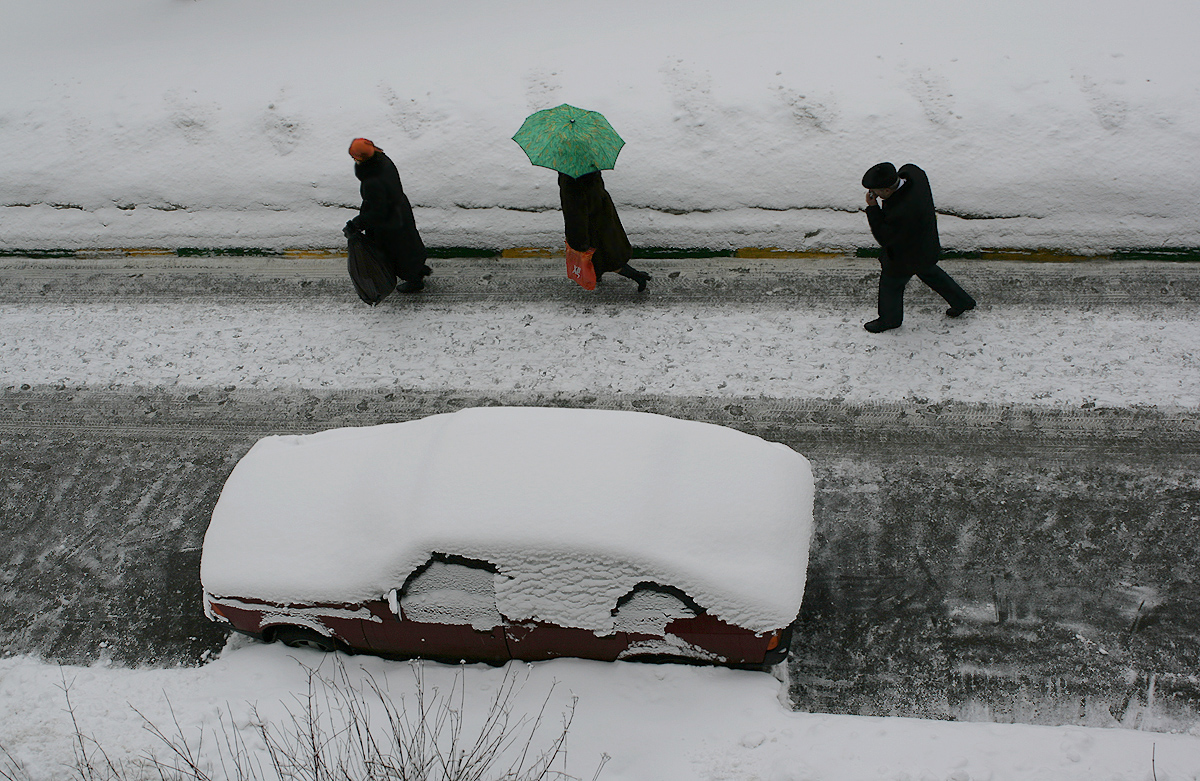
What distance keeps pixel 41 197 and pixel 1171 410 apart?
36.2 ft

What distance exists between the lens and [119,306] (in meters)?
7.84

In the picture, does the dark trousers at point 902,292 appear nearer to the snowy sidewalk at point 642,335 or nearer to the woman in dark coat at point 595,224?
the snowy sidewalk at point 642,335

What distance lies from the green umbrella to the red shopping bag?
0.84 metres

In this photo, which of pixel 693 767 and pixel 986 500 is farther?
pixel 986 500

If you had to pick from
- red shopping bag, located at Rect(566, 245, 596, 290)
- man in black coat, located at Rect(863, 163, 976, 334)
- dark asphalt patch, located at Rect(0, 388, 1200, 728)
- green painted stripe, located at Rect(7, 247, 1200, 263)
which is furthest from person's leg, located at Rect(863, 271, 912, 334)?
red shopping bag, located at Rect(566, 245, 596, 290)

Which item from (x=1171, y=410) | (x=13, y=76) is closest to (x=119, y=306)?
(x=13, y=76)

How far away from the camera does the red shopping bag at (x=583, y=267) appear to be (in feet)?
22.8

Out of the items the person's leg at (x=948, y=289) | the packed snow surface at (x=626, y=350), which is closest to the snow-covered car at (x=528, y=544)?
the packed snow surface at (x=626, y=350)

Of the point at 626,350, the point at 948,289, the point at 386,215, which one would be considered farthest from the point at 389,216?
the point at 948,289

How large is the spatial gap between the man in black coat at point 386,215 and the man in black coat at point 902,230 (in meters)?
3.79

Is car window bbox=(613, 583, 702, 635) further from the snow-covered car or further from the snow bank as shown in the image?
the snow bank

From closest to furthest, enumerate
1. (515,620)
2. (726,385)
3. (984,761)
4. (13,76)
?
(984,761) → (515,620) → (726,385) → (13,76)

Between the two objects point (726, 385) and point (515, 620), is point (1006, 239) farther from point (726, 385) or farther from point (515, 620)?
point (515, 620)

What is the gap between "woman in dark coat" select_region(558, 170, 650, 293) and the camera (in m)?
6.53
